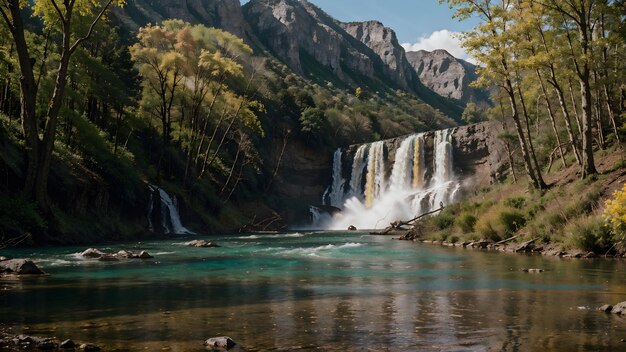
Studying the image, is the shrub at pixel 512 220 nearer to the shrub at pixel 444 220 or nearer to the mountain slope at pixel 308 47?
the shrub at pixel 444 220

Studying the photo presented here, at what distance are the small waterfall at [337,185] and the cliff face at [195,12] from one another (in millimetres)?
59227

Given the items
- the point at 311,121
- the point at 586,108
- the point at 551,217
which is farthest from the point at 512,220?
the point at 311,121

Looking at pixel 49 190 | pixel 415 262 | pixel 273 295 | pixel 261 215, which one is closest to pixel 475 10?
pixel 415 262

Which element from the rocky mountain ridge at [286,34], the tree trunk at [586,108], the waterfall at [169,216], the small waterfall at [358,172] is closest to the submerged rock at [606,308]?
the tree trunk at [586,108]

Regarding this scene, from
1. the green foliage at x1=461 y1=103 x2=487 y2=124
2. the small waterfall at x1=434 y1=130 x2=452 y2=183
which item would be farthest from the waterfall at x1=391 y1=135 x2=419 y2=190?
the green foliage at x1=461 y1=103 x2=487 y2=124

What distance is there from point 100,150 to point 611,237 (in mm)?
31255

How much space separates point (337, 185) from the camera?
7181cm

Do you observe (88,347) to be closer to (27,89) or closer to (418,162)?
(27,89)

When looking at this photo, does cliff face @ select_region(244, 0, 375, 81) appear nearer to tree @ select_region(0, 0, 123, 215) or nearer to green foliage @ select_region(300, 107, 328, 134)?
green foliage @ select_region(300, 107, 328, 134)

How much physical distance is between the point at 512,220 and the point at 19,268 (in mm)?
19716

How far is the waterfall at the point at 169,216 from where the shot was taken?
42844 millimetres

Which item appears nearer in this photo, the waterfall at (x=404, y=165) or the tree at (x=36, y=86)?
the tree at (x=36, y=86)

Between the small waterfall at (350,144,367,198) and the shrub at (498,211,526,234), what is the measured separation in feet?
137

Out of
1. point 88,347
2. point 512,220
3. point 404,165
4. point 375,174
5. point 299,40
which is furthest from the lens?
point 299,40
